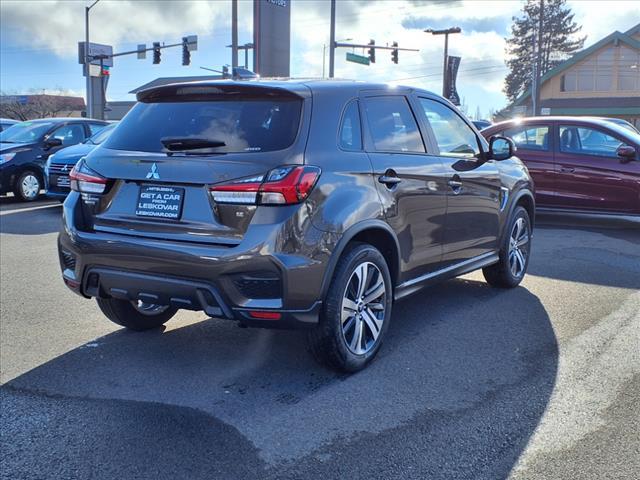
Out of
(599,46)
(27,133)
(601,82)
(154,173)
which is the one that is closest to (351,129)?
(154,173)

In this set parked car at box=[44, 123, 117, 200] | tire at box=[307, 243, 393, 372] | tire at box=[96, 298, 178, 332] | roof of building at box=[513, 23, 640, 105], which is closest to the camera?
tire at box=[307, 243, 393, 372]

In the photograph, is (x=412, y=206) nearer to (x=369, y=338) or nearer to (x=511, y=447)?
(x=369, y=338)

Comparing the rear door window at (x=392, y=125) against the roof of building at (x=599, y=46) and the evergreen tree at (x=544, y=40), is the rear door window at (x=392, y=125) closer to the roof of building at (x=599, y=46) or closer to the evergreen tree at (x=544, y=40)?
the roof of building at (x=599, y=46)

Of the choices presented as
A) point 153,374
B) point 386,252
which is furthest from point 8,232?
point 386,252

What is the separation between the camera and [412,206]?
4492 mm

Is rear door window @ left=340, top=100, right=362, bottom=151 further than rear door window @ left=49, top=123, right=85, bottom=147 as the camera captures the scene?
No

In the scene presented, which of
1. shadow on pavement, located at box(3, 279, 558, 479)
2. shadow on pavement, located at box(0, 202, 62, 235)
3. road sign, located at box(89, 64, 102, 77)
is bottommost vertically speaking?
shadow on pavement, located at box(3, 279, 558, 479)

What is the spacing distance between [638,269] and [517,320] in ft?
8.76

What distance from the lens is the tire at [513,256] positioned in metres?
6.04

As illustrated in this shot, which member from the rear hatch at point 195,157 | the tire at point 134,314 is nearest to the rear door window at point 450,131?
the rear hatch at point 195,157

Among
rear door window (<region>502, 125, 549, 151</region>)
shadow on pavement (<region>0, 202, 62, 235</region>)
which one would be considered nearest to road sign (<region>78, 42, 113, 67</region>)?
shadow on pavement (<region>0, 202, 62, 235</region>)

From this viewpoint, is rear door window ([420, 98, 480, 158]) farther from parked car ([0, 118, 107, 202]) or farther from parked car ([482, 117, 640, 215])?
parked car ([0, 118, 107, 202])

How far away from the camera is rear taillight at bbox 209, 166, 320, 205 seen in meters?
3.49

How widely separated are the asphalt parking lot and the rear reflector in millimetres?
508
